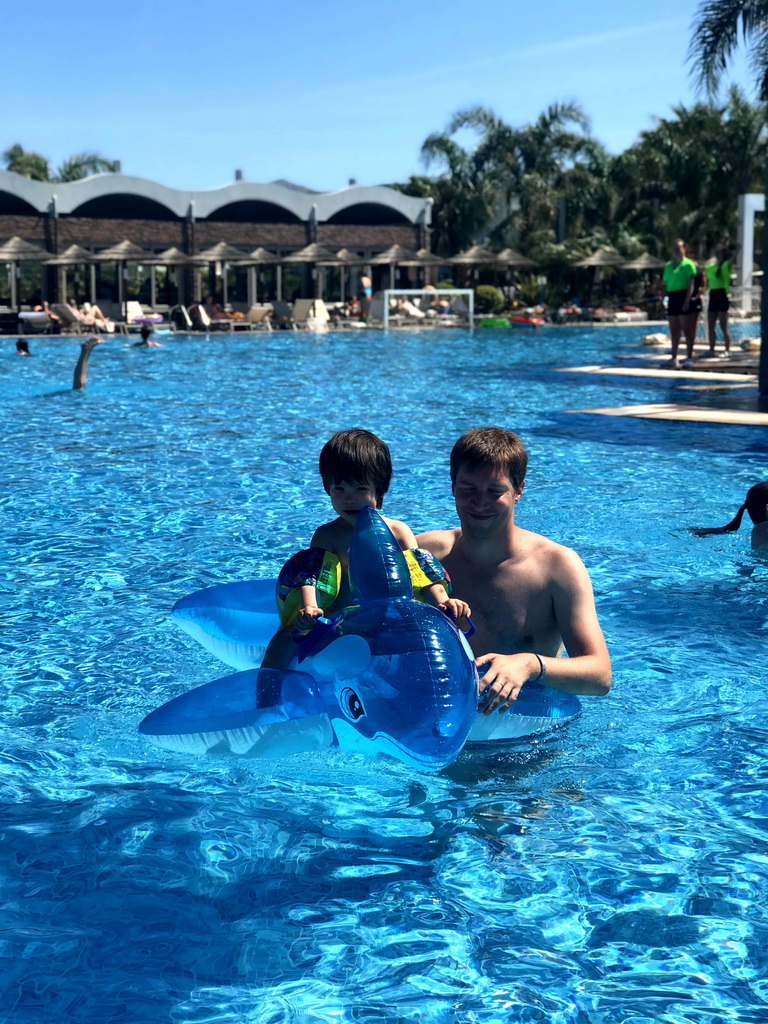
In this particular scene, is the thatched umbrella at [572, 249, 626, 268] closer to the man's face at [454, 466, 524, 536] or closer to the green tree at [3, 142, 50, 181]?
the green tree at [3, 142, 50, 181]

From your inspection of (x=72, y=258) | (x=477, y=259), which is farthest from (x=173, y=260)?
(x=477, y=259)

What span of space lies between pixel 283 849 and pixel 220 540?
3.87 m

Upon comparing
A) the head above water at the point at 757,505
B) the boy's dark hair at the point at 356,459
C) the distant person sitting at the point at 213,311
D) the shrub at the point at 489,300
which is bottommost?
the head above water at the point at 757,505

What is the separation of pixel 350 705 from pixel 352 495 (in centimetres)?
61

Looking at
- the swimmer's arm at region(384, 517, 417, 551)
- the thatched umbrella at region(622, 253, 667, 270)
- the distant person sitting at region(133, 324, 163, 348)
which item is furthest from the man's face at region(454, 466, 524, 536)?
the thatched umbrella at region(622, 253, 667, 270)

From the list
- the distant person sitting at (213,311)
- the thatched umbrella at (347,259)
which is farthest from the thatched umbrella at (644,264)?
the distant person sitting at (213,311)

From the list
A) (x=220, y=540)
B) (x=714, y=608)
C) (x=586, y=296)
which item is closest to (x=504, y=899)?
(x=714, y=608)

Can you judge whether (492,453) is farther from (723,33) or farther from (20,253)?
(20,253)

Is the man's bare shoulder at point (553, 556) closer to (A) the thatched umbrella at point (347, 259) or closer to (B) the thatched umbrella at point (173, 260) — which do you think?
(B) the thatched umbrella at point (173, 260)

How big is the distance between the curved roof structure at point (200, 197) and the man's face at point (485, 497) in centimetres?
3366

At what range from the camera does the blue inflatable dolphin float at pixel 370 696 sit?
276 centimetres

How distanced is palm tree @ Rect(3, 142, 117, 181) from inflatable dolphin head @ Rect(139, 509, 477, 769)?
48.3 m

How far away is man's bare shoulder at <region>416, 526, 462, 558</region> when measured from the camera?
3.41 metres

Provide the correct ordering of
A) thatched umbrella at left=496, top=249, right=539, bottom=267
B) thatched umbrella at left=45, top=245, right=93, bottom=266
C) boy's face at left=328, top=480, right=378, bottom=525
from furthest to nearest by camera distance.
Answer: thatched umbrella at left=496, top=249, right=539, bottom=267, thatched umbrella at left=45, top=245, right=93, bottom=266, boy's face at left=328, top=480, right=378, bottom=525
